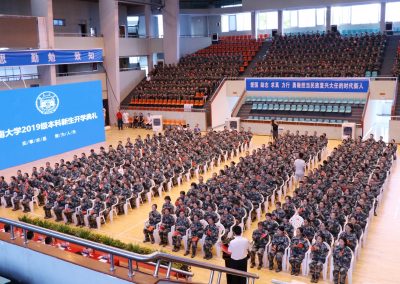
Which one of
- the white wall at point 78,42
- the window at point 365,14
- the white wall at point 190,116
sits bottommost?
the white wall at point 190,116

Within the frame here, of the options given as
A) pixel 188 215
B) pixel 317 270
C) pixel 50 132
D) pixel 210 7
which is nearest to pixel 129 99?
pixel 50 132

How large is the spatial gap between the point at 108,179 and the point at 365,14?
1107 inches

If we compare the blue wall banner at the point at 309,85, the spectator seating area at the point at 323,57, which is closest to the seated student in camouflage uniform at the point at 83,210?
the blue wall banner at the point at 309,85

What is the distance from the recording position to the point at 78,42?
25.3 meters

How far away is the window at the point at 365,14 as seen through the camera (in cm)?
3392

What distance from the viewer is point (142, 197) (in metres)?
13.9

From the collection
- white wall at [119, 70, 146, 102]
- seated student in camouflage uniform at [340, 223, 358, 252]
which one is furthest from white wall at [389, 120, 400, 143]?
white wall at [119, 70, 146, 102]

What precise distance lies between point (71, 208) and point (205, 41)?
87.1ft

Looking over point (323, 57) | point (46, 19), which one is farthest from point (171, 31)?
point (46, 19)

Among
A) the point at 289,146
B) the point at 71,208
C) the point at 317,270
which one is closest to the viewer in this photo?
the point at 317,270

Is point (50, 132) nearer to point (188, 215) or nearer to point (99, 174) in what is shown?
point (99, 174)

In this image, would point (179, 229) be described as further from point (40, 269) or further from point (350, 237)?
point (40, 269)

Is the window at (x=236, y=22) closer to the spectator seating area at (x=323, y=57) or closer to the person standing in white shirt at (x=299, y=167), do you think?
the spectator seating area at (x=323, y=57)

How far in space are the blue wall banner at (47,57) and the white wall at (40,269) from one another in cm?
1717
